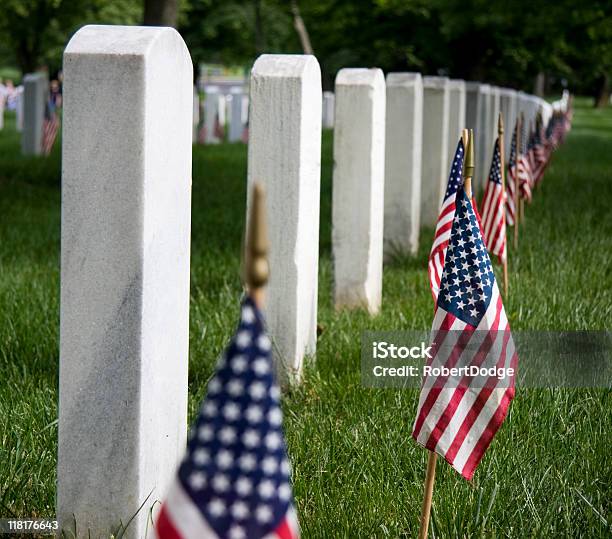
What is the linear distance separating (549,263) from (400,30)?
2807cm

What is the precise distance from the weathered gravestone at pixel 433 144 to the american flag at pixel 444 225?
592 cm

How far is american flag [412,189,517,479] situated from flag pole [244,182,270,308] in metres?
1.68

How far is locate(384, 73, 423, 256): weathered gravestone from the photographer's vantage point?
9.16 m

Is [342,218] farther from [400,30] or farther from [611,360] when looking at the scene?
[400,30]

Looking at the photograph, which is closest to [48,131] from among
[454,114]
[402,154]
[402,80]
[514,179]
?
[454,114]

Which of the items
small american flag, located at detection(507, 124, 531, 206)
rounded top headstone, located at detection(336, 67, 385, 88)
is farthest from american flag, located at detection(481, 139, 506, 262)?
small american flag, located at detection(507, 124, 531, 206)

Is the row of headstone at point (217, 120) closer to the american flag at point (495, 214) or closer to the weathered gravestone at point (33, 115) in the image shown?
the weathered gravestone at point (33, 115)

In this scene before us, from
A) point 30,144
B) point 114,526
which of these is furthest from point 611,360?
point 30,144

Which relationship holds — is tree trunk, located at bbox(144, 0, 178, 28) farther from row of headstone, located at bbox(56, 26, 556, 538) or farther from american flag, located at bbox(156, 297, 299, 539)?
american flag, located at bbox(156, 297, 299, 539)

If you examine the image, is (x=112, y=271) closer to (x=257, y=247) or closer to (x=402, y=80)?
(x=257, y=247)

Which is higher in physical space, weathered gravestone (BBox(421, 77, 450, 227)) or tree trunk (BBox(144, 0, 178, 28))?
tree trunk (BBox(144, 0, 178, 28))

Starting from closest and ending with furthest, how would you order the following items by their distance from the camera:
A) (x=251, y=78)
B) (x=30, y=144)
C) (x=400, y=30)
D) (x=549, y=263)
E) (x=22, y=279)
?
(x=251, y=78), (x=22, y=279), (x=549, y=263), (x=30, y=144), (x=400, y=30)

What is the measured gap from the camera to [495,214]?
303 inches

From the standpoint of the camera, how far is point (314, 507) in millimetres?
3980
